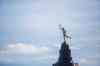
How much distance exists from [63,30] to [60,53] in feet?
4.83

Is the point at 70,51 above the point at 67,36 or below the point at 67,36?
below

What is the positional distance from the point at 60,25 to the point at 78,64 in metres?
2.52

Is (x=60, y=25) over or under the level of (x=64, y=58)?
over

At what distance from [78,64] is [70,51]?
4.24 ft

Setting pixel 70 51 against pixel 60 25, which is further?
pixel 70 51

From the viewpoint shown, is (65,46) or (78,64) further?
(65,46)

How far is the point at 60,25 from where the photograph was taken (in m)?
12.5

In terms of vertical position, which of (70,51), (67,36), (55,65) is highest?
(67,36)

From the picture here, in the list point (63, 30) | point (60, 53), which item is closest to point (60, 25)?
point (63, 30)

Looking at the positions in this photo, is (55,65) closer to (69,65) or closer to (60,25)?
(69,65)

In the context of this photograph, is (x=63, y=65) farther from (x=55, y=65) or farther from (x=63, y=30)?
(x=63, y=30)

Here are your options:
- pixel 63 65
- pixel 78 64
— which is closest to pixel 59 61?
pixel 63 65

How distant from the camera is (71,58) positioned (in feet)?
44.3

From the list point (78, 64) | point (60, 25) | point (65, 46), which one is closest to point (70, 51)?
point (65, 46)
